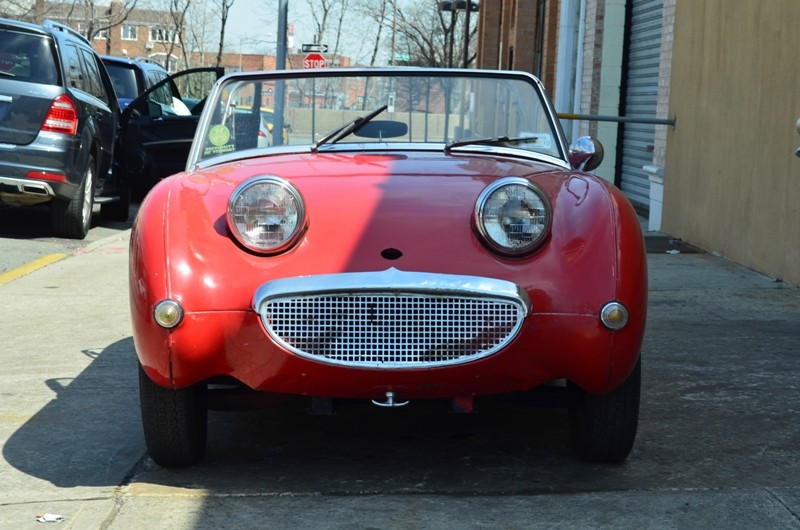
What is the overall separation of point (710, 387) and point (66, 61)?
753cm

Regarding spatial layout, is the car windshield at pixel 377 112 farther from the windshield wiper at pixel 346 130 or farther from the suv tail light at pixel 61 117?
the suv tail light at pixel 61 117

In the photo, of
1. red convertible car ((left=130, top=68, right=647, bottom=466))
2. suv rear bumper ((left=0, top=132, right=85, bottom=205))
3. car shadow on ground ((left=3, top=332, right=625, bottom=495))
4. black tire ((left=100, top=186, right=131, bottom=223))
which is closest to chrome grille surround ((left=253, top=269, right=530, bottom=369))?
red convertible car ((left=130, top=68, right=647, bottom=466))

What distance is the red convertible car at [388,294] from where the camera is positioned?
390 cm

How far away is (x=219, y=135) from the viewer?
17.1 ft

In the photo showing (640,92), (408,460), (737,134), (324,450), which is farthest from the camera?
(640,92)


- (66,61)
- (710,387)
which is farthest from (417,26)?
(710,387)

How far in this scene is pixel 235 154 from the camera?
509 cm

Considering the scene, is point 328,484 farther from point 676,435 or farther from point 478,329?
point 676,435

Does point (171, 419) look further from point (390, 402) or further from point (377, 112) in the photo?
point (377, 112)

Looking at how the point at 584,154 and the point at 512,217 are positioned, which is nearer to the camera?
the point at 512,217

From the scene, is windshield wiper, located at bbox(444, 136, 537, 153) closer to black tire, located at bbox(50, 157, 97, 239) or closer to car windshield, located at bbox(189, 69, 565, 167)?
car windshield, located at bbox(189, 69, 565, 167)

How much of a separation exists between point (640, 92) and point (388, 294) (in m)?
12.3

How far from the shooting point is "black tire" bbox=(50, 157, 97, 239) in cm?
1163

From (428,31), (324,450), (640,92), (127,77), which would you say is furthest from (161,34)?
(324,450)
